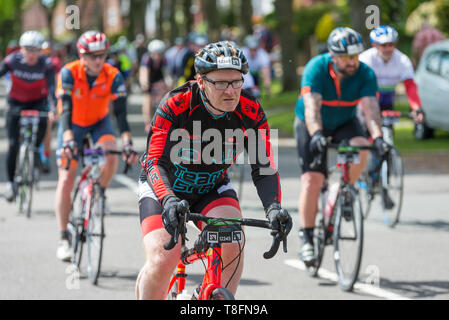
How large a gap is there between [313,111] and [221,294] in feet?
11.2

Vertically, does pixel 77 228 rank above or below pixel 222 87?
below

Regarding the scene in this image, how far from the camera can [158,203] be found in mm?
5000

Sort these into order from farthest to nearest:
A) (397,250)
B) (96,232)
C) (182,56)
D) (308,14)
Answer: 1. (308,14)
2. (182,56)
3. (397,250)
4. (96,232)

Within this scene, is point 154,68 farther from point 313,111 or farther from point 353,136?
point 313,111

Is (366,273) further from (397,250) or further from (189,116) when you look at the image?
(189,116)

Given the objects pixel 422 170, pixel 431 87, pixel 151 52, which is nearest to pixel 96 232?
pixel 422 170

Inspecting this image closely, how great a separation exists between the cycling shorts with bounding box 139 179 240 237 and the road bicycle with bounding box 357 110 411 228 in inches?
204

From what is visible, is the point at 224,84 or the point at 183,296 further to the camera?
the point at 183,296

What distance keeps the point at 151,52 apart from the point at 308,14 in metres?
27.2

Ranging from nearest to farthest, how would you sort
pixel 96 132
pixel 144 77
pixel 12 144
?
pixel 96 132, pixel 12 144, pixel 144 77

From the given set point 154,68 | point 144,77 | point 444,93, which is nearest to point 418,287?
point 444,93

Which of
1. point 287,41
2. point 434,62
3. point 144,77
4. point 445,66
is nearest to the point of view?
point 445,66

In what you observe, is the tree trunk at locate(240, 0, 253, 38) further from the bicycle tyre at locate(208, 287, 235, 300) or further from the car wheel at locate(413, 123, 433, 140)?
the bicycle tyre at locate(208, 287, 235, 300)
